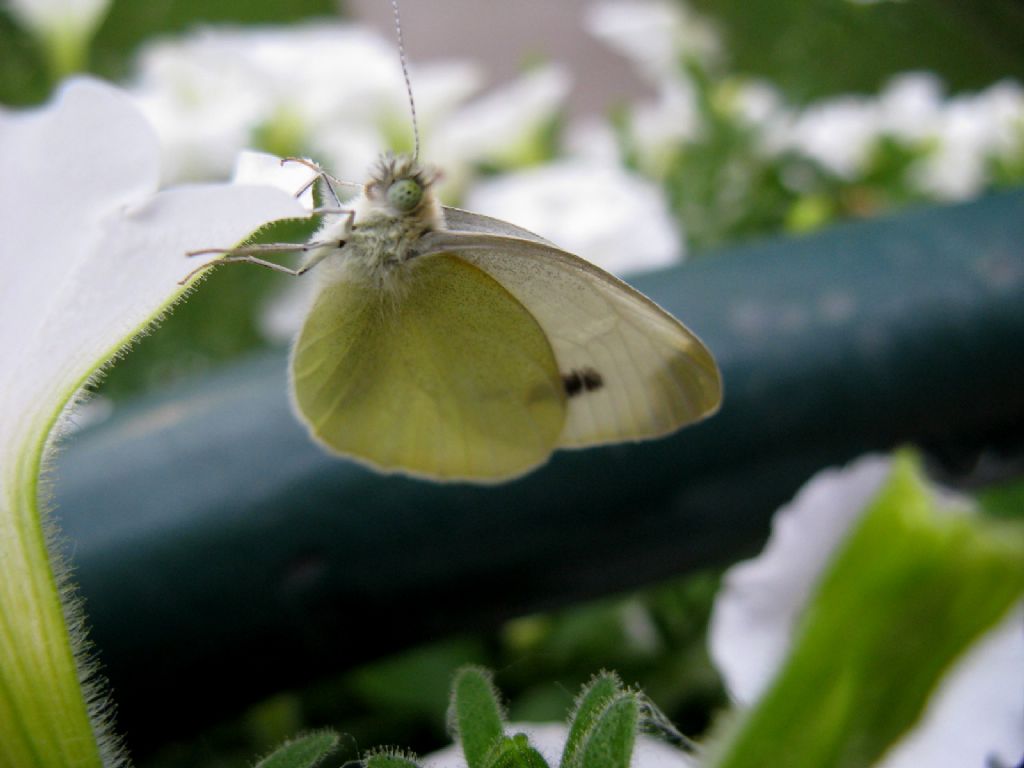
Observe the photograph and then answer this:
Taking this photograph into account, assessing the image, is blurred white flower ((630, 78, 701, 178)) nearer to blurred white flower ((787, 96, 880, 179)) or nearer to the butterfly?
blurred white flower ((787, 96, 880, 179))

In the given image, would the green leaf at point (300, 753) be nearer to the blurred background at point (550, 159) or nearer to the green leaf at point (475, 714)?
the green leaf at point (475, 714)

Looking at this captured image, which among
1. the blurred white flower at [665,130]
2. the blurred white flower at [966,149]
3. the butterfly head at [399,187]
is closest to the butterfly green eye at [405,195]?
the butterfly head at [399,187]

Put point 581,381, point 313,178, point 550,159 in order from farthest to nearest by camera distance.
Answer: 1. point 550,159
2. point 581,381
3. point 313,178

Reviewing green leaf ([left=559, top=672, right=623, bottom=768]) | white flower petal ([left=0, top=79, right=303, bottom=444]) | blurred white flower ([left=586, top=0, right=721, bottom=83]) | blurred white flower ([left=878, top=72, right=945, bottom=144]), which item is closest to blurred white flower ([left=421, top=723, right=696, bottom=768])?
green leaf ([left=559, top=672, right=623, bottom=768])

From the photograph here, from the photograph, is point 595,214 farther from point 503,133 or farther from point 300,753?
point 300,753

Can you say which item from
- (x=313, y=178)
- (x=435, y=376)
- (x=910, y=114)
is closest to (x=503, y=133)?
(x=910, y=114)

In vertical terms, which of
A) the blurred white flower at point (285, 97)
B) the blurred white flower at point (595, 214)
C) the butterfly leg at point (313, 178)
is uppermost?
the blurred white flower at point (285, 97)
